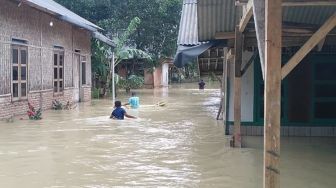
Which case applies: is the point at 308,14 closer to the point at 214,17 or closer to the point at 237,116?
the point at 214,17

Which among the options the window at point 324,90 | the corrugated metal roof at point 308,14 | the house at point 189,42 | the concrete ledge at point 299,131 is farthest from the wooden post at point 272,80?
the window at point 324,90

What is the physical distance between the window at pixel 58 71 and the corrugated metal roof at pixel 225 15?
471 inches

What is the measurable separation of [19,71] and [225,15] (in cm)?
978

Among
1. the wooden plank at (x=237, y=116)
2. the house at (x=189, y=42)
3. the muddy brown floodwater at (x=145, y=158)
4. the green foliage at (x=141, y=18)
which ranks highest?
the green foliage at (x=141, y=18)

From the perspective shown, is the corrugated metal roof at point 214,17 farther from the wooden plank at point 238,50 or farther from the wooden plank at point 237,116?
the wooden plank at point 237,116

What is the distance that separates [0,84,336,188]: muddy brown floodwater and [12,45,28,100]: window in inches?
93.2

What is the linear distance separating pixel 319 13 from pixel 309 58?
2.74 metres

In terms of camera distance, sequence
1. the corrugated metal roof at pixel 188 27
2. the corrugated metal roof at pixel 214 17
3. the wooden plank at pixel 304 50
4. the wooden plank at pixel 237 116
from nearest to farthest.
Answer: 1. the wooden plank at pixel 304 50
2. the corrugated metal roof at pixel 214 17
3. the wooden plank at pixel 237 116
4. the corrugated metal roof at pixel 188 27

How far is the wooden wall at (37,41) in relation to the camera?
1530 centimetres

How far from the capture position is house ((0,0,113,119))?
15453 mm

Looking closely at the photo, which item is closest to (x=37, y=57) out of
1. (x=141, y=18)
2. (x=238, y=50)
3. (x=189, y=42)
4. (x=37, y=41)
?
(x=37, y=41)

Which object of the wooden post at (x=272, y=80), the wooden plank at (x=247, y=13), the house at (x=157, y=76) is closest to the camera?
the wooden post at (x=272, y=80)

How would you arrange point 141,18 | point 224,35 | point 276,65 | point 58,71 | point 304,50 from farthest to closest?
point 141,18 → point 58,71 → point 224,35 → point 304,50 → point 276,65

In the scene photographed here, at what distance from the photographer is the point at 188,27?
10.7 metres
